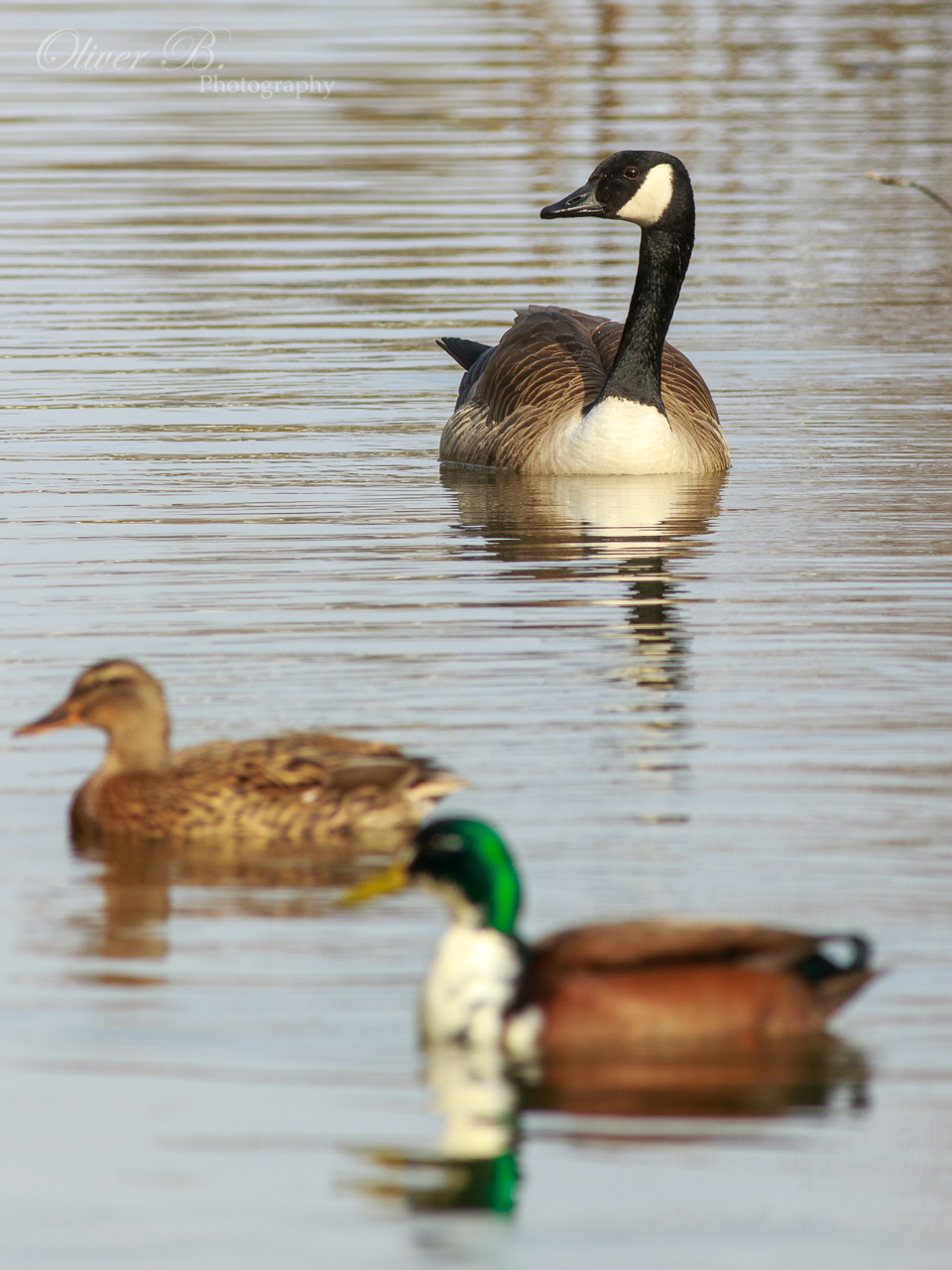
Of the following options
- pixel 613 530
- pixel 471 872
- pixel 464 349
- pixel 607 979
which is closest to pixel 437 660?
pixel 613 530

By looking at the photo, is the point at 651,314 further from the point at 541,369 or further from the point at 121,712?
the point at 121,712

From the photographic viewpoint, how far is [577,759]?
8.98 m

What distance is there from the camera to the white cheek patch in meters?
15.8

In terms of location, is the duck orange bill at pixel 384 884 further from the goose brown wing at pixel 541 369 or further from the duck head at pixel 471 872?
the goose brown wing at pixel 541 369

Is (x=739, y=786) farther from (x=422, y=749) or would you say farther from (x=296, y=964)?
(x=296, y=964)

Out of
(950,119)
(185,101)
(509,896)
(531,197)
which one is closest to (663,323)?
(509,896)

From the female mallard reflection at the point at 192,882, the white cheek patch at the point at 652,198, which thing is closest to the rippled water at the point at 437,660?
the female mallard reflection at the point at 192,882

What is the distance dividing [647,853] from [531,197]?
64.5 ft

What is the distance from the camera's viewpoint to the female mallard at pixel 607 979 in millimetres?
6441

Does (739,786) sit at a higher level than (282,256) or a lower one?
lower

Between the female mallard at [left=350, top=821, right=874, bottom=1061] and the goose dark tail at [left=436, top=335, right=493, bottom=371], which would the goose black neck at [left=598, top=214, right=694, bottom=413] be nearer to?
the goose dark tail at [left=436, top=335, right=493, bottom=371]

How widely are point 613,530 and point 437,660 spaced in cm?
351

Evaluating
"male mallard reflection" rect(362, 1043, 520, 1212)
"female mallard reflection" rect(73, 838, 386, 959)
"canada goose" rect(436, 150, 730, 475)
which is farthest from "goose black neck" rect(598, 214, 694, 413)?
"male mallard reflection" rect(362, 1043, 520, 1212)

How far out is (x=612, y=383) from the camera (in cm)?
1525
